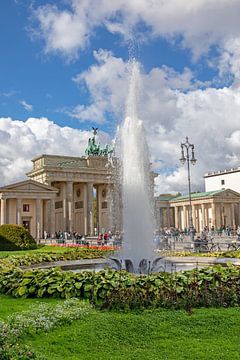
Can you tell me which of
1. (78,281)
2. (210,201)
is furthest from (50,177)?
(78,281)

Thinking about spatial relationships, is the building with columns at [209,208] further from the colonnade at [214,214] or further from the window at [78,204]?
the window at [78,204]

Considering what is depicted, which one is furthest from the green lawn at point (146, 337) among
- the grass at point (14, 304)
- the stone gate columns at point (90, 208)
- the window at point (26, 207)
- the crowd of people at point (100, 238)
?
the stone gate columns at point (90, 208)

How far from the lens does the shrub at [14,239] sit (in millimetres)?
35844

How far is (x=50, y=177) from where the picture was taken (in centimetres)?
7500

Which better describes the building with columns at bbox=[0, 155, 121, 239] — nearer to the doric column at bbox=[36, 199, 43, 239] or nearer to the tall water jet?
the doric column at bbox=[36, 199, 43, 239]

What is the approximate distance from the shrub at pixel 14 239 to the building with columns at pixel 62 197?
25.9 meters

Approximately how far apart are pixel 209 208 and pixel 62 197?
30974 millimetres

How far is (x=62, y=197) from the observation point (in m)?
79.3

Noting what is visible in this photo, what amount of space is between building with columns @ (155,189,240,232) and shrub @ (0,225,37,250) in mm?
44403

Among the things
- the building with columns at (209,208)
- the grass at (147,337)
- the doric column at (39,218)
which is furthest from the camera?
the building with columns at (209,208)

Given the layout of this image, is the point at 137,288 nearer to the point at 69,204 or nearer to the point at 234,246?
the point at 234,246

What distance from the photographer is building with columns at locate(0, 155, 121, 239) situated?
63.8 metres

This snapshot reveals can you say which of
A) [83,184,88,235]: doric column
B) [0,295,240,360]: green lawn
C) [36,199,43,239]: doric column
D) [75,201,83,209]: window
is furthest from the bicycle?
[75,201,83,209]: window

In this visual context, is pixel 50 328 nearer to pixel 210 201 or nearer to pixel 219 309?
pixel 219 309
